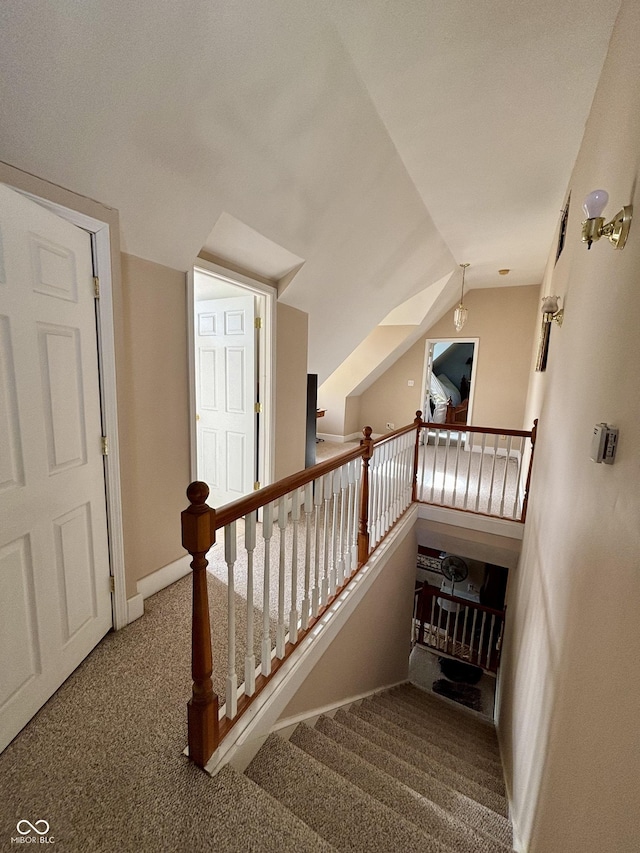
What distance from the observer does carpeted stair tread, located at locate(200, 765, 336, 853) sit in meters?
0.99

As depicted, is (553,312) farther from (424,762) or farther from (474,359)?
(474,359)

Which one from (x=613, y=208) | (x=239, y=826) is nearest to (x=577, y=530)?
(x=613, y=208)

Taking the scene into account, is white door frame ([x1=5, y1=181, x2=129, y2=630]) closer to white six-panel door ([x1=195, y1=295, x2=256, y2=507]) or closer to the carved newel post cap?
the carved newel post cap

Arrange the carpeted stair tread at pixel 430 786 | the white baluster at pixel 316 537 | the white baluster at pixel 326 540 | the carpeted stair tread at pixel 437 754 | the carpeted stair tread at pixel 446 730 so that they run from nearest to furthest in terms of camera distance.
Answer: the carpeted stair tread at pixel 430 786, the white baluster at pixel 316 537, the white baluster at pixel 326 540, the carpeted stair tread at pixel 437 754, the carpeted stair tread at pixel 446 730

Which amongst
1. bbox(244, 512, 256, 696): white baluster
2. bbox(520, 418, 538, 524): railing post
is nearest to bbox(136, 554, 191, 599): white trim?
bbox(244, 512, 256, 696): white baluster

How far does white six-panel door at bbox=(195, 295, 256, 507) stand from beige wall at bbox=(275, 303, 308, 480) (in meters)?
0.25

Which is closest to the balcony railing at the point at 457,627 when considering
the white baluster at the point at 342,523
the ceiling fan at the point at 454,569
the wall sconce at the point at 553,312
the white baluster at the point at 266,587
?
the ceiling fan at the point at 454,569

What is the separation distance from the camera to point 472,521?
3.43m

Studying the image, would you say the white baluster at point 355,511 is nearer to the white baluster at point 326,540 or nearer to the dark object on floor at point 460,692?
the white baluster at point 326,540

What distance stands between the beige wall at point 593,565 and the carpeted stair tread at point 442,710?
1147 millimetres

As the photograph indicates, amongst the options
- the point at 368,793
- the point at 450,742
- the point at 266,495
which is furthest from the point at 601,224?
the point at 450,742

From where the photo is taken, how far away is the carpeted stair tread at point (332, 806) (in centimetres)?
113

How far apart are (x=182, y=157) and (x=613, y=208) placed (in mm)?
1782

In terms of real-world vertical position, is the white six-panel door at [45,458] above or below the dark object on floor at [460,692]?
above
